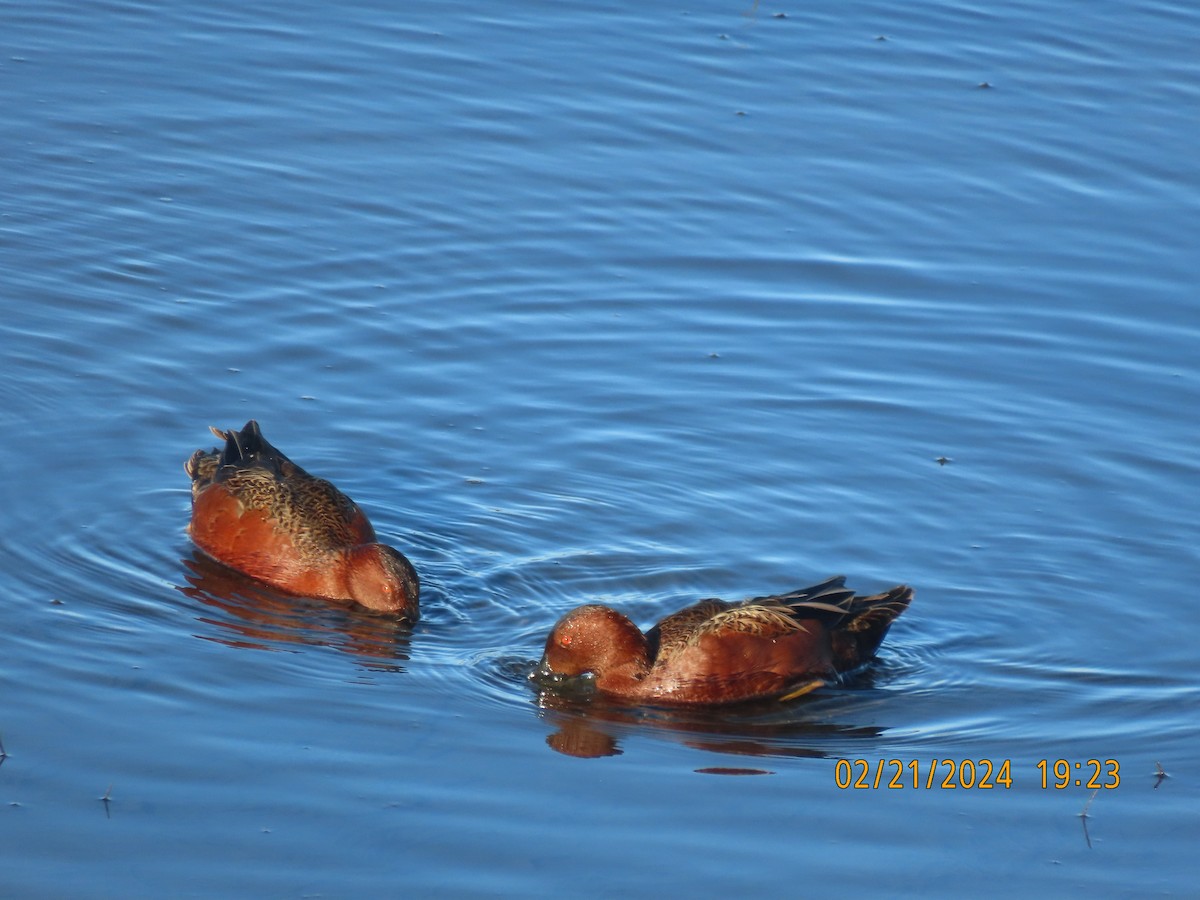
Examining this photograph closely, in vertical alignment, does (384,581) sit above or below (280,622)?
above

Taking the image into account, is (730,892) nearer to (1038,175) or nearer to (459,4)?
(1038,175)

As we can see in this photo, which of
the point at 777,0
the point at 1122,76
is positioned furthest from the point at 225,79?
the point at 1122,76

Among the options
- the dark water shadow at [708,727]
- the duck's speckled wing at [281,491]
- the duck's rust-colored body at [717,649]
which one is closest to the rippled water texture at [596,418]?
the dark water shadow at [708,727]

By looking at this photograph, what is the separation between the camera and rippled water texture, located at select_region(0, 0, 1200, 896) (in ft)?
23.6

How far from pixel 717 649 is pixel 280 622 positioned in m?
2.37

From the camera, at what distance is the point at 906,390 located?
12.2 m

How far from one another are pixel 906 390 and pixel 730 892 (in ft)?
20.2

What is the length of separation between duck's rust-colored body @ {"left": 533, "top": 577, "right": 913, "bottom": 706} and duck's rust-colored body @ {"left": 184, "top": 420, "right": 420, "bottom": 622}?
1129 mm

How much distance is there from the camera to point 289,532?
9.86m

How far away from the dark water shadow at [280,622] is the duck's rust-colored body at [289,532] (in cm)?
9
